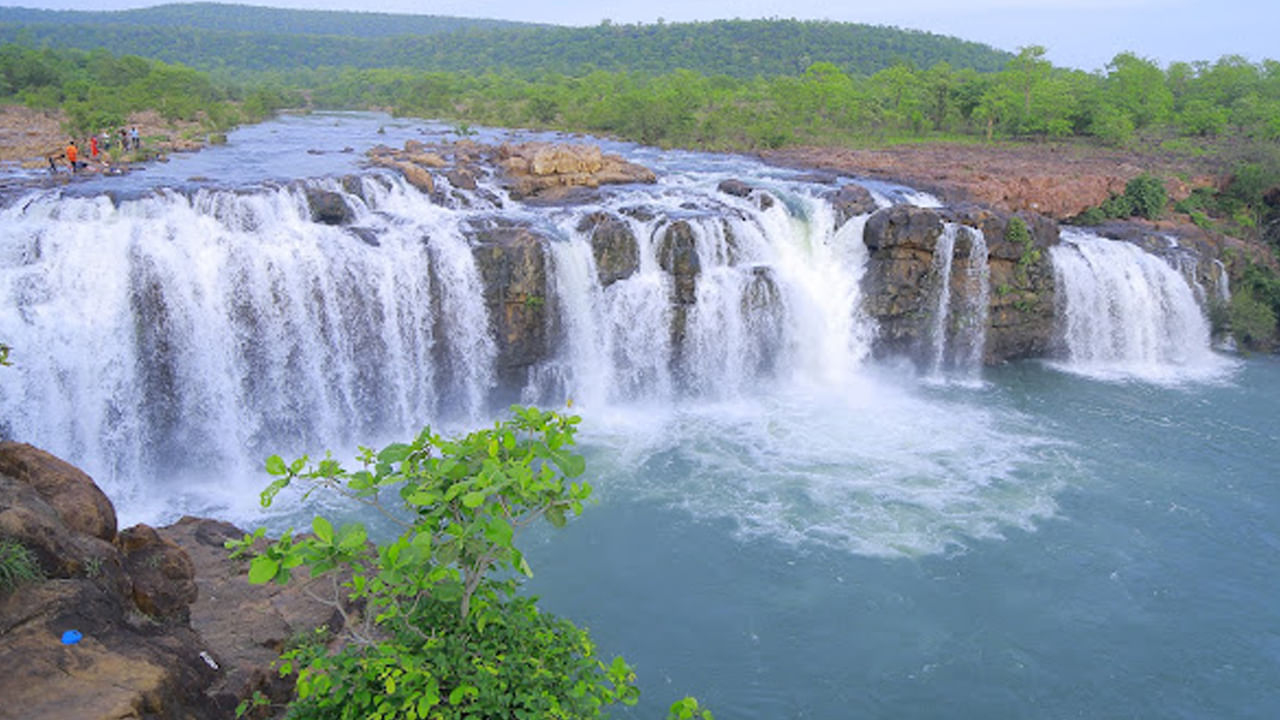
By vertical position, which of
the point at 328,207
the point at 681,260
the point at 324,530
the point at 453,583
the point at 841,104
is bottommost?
the point at 453,583

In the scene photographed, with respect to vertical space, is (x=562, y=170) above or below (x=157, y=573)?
above

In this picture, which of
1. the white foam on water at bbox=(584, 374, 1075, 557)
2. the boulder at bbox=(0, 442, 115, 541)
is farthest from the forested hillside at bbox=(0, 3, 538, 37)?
the boulder at bbox=(0, 442, 115, 541)

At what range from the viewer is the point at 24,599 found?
4.93 m

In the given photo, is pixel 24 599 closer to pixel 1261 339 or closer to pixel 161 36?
pixel 1261 339

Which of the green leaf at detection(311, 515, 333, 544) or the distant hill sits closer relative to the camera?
the green leaf at detection(311, 515, 333, 544)

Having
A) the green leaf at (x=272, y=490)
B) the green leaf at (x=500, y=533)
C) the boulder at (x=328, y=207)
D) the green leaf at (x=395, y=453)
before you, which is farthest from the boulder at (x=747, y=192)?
the green leaf at (x=272, y=490)

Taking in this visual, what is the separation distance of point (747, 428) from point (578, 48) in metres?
73.4

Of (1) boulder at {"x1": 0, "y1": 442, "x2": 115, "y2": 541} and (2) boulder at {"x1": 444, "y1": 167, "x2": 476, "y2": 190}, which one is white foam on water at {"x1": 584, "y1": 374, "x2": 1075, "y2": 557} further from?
(1) boulder at {"x1": 0, "y1": 442, "x2": 115, "y2": 541}

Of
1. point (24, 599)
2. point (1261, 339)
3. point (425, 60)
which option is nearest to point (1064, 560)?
point (24, 599)

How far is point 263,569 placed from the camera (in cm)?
354

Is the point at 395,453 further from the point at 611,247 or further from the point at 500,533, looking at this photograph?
the point at 611,247

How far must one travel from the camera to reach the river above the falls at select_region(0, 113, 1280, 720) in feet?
30.6

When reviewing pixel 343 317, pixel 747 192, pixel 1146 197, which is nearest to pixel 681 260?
pixel 747 192

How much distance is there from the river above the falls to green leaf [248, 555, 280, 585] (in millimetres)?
5879
